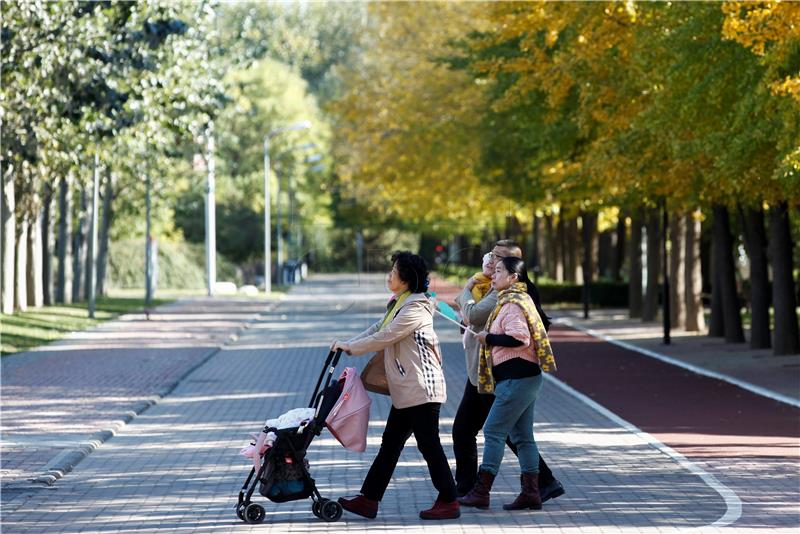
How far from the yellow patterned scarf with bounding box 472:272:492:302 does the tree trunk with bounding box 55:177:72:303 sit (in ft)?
120

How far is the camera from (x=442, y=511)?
9.65 m

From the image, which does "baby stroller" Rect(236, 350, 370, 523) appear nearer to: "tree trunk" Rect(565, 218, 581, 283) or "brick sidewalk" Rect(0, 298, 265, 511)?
"brick sidewalk" Rect(0, 298, 265, 511)

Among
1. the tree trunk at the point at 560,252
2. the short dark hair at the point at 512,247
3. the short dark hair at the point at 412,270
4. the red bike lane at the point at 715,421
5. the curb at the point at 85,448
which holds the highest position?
the tree trunk at the point at 560,252

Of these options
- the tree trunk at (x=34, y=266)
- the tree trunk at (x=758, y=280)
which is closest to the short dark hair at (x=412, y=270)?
the tree trunk at (x=758, y=280)

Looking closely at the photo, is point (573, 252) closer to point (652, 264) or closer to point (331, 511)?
point (652, 264)

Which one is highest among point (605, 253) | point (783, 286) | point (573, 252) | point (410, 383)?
point (605, 253)

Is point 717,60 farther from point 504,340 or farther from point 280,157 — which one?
point 280,157

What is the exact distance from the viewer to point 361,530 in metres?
9.37

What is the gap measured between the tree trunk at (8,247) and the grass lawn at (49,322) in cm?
49

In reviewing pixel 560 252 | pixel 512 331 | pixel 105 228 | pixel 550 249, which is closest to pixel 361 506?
pixel 512 331

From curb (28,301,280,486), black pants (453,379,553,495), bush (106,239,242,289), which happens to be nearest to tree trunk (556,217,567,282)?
bush (106,239,242,289)

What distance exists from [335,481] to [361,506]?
190 centimetres

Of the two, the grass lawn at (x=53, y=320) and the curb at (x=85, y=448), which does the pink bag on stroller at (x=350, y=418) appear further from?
the grass lawn at (x=53, y=320)

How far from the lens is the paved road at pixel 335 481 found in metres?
9.66
